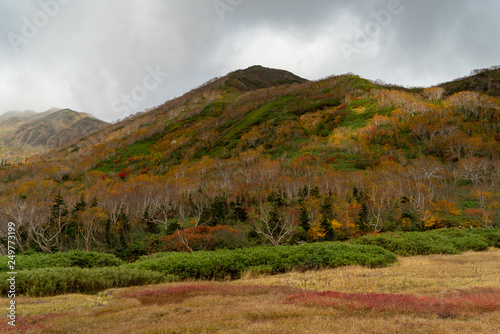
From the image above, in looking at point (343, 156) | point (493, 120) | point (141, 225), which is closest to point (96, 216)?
point (141, 225)

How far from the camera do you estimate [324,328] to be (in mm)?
7105

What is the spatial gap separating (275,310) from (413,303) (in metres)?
5.10

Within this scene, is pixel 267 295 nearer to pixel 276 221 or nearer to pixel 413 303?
pixel 413 303

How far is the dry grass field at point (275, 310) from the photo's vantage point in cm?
732

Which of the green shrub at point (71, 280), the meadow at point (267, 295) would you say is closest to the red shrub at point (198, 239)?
the meadow at point (267, 295)

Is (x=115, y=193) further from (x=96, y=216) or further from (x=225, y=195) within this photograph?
(x=225, y=195)

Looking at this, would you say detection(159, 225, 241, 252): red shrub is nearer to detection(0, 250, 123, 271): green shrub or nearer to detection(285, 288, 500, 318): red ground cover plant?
detection(0, 250, 123, 271): green shrub

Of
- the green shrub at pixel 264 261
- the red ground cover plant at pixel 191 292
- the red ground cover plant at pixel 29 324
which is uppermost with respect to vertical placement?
the red ground cover plant at pixel 29 324

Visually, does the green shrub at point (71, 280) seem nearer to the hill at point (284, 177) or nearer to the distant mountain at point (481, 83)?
the hill at point (284, 177)

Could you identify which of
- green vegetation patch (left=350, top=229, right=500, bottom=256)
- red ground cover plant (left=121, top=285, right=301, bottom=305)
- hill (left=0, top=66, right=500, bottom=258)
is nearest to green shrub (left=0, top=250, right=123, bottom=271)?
hill (left=0, top=66, right=500, bottom=258)

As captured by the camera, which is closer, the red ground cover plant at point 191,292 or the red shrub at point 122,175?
the red ground cover plant at point 191,292

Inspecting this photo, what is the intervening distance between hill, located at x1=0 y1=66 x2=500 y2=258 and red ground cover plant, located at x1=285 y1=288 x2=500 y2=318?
23.4m

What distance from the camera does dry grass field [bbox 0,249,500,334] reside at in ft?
24.0

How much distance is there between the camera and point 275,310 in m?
8.90
